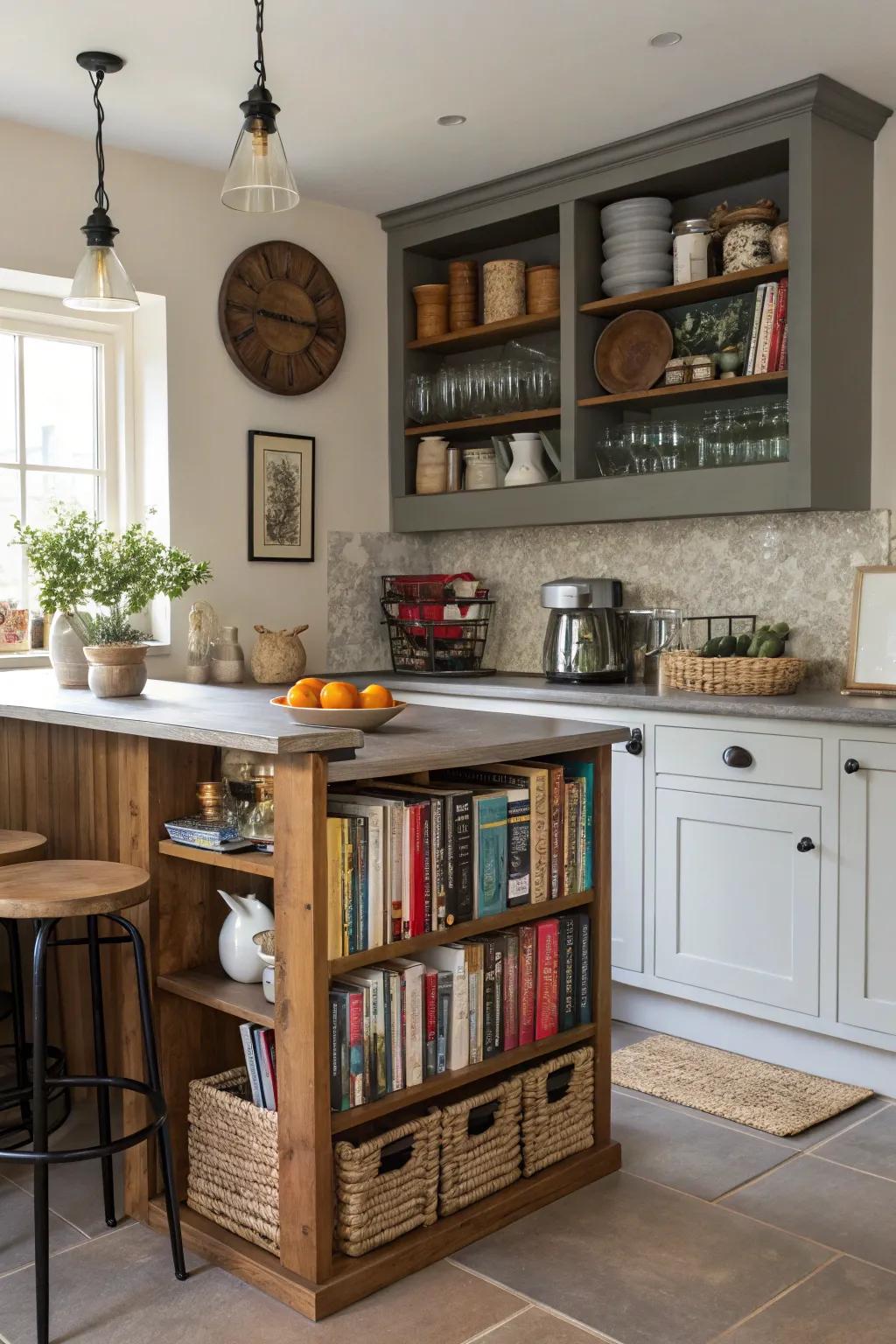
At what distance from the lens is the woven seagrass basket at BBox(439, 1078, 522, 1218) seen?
2.33 metres

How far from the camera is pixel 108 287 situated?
2996mm

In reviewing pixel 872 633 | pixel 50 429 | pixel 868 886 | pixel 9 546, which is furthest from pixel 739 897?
pixel 50 429

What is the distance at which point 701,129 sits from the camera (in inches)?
141

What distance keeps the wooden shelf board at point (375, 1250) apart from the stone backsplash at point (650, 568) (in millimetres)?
1833

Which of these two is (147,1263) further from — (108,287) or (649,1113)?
(108,287)

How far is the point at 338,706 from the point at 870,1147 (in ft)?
5.27

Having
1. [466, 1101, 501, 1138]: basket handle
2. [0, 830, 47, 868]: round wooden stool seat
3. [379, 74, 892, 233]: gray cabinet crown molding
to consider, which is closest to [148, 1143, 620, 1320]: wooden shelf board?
[466, 1101, 501, 1138]: basket handle

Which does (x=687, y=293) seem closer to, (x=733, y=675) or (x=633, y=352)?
(x=633, y=352)

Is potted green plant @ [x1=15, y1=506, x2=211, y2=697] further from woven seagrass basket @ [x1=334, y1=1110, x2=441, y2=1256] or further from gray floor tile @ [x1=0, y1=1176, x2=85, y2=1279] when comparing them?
woven seagrass basket @ [x1=334, y1=1110, x2=441, y2=1256]

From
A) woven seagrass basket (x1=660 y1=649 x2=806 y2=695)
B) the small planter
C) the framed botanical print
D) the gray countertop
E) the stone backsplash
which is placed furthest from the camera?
the framed botanical print

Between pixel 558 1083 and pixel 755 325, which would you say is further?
pixel 755 325

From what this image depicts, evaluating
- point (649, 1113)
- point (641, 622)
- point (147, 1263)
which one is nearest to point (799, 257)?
point (641, 622)

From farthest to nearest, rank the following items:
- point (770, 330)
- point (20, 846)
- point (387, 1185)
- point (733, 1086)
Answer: point (770, 330) < point (733, 1086) < point (20, 846) < point (387, 1185)

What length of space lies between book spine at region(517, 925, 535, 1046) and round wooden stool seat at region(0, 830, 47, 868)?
3.58 ft
